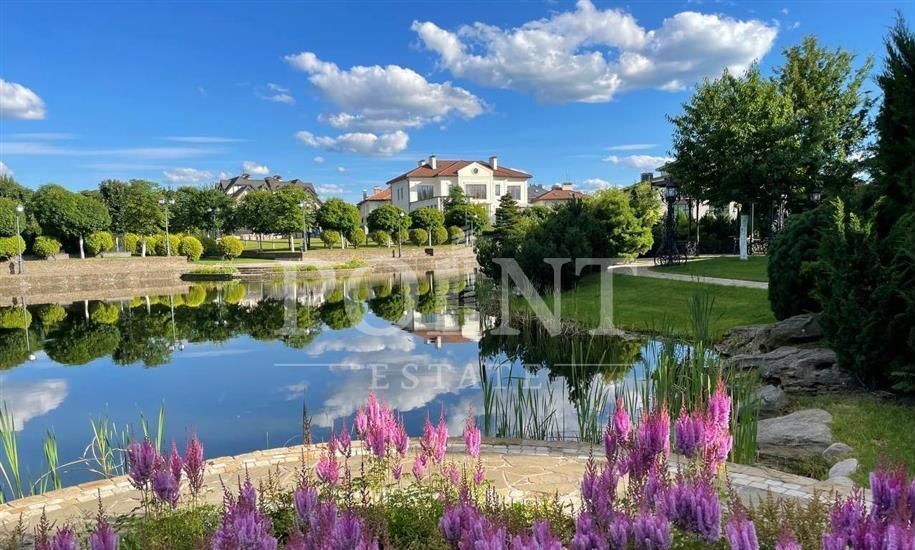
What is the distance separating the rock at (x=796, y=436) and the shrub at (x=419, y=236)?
142ft

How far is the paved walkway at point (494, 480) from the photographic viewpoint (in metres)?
3.96

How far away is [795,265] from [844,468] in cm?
542

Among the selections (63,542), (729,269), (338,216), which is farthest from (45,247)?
(63,542)

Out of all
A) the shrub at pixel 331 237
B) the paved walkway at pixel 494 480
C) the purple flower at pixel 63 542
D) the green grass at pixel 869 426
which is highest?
the shrub at pixel 331 237

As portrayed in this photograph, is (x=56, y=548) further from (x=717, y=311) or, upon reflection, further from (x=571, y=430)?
(x=717, y=311)

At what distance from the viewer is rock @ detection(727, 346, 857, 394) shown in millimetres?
6723

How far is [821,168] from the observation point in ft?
63.5

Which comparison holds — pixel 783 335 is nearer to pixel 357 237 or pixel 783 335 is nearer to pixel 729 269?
pixel 729 269

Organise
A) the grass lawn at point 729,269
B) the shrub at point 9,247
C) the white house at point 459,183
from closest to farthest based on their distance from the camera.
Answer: the grass lawn at point 729,269 → the shrub at point 9,247 → the white house at point 459,183

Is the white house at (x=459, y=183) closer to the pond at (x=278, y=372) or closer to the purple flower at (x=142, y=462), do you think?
the pond at (x=278, y=372)

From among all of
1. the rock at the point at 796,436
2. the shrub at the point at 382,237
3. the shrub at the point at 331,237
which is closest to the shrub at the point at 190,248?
the shrub at the point at 331,237

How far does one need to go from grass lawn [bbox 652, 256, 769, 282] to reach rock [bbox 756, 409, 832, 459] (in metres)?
10.5

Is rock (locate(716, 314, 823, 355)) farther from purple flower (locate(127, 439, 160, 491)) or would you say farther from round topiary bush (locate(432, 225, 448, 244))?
round topiary bush (locate(432, 225, 448, 244))

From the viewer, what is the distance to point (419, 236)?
48.1 metres
